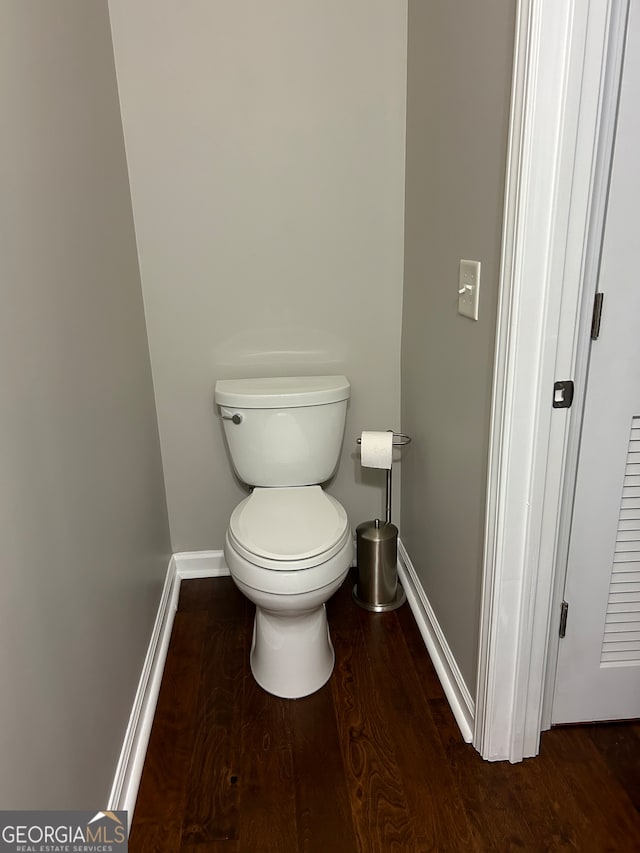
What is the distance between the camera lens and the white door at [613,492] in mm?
1194

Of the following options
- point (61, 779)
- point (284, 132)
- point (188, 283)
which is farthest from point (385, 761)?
point (284, 132)

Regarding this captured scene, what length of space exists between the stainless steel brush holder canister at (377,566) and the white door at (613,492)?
2.26 feet

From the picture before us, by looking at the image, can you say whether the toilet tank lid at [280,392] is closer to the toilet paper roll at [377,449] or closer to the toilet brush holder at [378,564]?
the toilet paper roll at [377,449]

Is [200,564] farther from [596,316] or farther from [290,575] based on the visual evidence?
[596,316]

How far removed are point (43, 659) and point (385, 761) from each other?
0.92 m

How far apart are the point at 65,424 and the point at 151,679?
90 cm

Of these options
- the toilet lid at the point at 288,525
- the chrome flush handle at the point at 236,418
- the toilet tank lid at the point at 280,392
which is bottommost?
the toilet lid at the point at 288,525

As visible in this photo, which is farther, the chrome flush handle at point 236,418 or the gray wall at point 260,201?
the chrome flush handle at point 236,418

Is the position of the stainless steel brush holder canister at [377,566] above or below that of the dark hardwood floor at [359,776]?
above

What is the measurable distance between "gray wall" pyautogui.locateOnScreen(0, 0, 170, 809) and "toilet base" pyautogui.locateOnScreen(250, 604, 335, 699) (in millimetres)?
352

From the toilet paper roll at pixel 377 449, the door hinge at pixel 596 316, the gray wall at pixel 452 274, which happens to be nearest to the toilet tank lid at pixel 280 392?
the toilet paper roll at pixel 377 449

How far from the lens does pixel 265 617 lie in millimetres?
1770

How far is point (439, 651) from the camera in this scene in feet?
6.03

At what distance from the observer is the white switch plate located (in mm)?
1404
